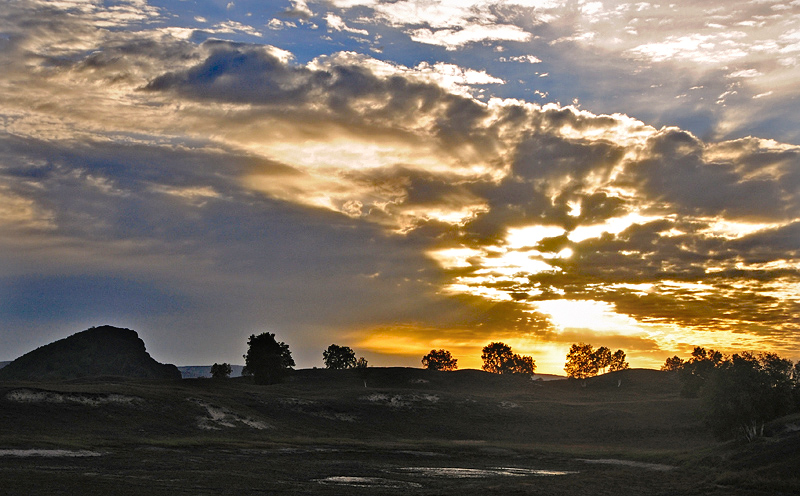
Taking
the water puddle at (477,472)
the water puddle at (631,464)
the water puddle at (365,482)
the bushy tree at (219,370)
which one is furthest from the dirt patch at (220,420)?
the bushy tree at (219,370)

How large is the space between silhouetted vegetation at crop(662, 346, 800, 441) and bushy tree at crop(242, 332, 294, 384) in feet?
342

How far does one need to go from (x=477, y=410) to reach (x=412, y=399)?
13.2 meters

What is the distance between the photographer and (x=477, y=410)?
124 metres

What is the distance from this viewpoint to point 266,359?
511 ft

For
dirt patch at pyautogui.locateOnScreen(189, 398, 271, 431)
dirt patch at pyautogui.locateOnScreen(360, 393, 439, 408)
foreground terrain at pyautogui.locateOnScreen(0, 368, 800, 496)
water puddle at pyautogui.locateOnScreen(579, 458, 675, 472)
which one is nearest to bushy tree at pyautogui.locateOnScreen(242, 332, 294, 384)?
foreground terrain at pyautogui.locateOnScreen(0, 368, 800, 496)

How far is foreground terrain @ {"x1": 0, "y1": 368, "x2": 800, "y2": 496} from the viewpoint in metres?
44.2

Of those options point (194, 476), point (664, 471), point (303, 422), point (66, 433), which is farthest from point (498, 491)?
point (303, 422)

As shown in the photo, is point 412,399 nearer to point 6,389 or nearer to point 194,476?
point 6,389

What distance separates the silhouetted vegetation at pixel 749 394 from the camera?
7200 centimetres

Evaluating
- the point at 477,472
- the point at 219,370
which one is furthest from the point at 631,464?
the point at 219,370

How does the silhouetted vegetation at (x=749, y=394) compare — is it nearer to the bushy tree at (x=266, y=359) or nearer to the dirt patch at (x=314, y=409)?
the dirt patch at (x=314, y=409)

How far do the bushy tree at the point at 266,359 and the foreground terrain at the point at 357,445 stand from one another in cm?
2164

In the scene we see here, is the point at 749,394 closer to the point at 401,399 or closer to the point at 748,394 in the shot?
the point at 748,394

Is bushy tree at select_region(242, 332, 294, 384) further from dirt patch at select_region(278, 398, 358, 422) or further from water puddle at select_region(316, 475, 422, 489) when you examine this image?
water puddle at select_region(316, 475, 422, 489)
